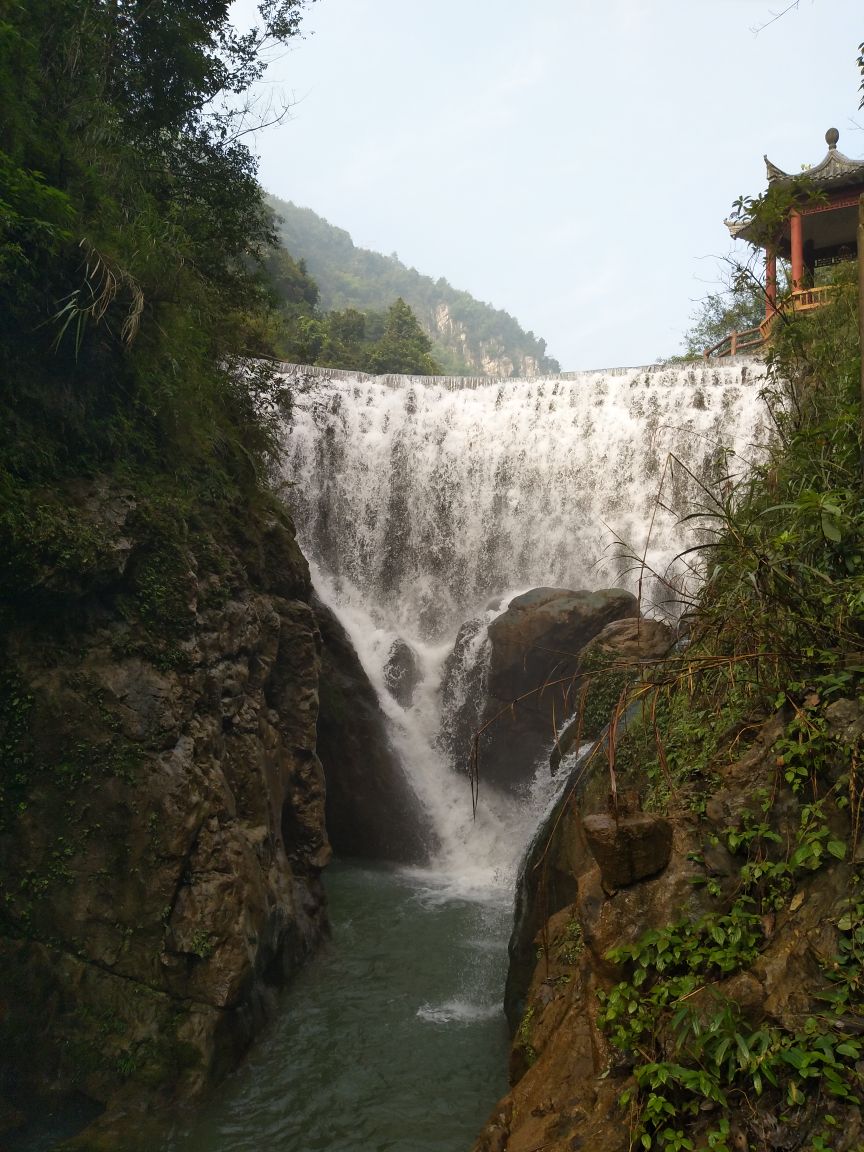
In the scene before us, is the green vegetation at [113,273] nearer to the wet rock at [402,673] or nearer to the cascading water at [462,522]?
the cascading water at [462,522]

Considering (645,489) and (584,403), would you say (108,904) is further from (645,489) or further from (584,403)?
(584,403)

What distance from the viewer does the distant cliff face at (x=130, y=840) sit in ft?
19.1

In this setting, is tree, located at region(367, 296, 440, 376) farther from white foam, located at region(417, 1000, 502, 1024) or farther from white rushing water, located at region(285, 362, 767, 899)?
white foam, located at region(417, 1000, 502, 1024)

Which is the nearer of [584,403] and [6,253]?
[6,253]

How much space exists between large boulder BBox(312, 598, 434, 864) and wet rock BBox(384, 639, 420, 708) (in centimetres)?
153

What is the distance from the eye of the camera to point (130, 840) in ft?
20.6

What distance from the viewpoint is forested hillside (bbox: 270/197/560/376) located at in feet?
289

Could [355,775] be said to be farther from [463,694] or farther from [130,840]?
[130,840]

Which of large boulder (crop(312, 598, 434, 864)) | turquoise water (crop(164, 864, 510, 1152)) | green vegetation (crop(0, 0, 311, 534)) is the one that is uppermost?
green vegetation (crop(0, 0, 311, 534))

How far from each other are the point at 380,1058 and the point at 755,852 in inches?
174

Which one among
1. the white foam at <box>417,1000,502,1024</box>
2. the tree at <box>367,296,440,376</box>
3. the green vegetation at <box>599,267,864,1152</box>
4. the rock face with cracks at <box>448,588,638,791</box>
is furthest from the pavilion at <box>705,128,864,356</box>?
the tree at <box>367,296,440,376</box>

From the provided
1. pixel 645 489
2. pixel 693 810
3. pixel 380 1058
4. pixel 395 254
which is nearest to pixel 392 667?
pixel 645 489

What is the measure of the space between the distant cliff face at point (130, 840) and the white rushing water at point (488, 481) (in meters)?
7.54

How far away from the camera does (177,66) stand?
10195 millimetres
